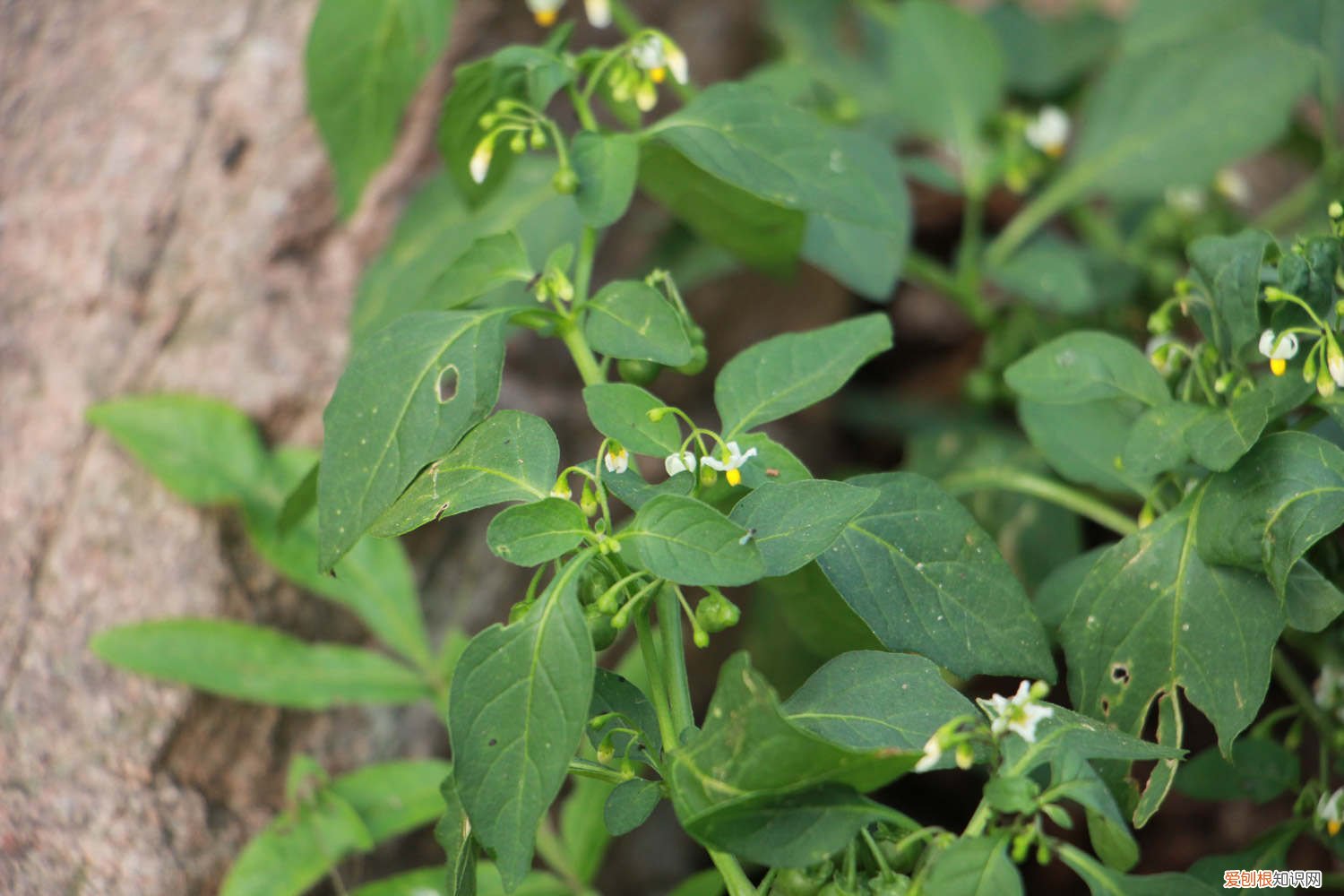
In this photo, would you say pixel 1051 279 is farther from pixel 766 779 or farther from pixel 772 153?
pixel 766 779

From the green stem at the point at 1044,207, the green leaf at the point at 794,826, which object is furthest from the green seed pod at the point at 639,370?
the green stem at the point at 1044,207

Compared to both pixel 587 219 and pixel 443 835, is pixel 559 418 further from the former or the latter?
pixel 443 835

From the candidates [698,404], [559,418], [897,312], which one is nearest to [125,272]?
[559,418]

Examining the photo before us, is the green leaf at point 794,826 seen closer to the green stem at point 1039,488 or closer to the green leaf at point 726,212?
the green stem at point 1039,488

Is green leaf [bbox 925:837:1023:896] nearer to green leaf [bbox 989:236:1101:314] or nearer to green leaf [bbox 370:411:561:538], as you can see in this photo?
green leaf [bbox 370:411:561:538]

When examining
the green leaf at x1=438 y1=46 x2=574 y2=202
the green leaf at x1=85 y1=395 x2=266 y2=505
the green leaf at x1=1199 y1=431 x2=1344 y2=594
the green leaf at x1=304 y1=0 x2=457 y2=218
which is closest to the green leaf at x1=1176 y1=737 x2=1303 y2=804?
the green leaf at x1=1199 y1=431 x2=1344 y2=594

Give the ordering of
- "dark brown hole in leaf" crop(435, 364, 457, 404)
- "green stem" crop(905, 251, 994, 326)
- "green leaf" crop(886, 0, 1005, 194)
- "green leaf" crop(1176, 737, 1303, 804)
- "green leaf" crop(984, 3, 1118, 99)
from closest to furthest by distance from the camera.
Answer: "dark brown hole in leaf" crop(435, 364, 457, 404) → "green leaf" crop(1176, 737, 1303, 804) → "green stem" crop(905, 251, 994, 326) → "green leaf" crop(886, 0, 1005, 194) → "green leaf" crop(984, 3, 1118, 99)
